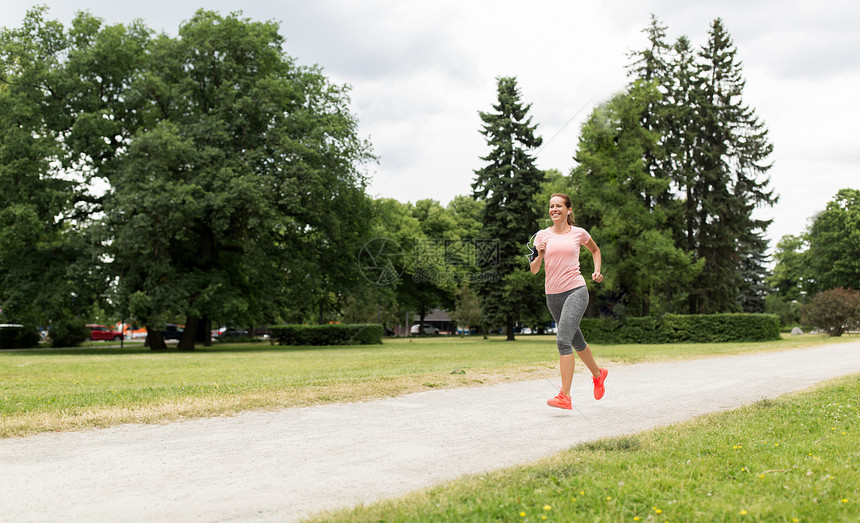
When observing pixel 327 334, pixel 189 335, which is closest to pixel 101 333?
pixel 189 335

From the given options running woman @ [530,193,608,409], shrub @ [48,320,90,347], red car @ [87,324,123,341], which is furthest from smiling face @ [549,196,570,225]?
red car @ [87,324,123,341]

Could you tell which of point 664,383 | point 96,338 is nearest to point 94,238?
point 664,383

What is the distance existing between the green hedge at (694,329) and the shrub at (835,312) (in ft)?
11.7

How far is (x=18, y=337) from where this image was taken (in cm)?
3988

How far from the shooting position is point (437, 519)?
3295mm

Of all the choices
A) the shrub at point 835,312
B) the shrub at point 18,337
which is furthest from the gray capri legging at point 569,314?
the shrub at point 18,337

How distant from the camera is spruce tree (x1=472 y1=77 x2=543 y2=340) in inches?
1623

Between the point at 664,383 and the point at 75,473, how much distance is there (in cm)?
853

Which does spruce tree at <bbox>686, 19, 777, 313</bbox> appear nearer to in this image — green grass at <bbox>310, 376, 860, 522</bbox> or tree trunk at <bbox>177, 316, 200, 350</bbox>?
tree trunk at <bbox>177, 316, 200, 350</bbox>

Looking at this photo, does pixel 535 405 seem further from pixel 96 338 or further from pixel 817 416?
pixel 96 338

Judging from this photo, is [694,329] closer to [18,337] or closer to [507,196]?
[507,196]

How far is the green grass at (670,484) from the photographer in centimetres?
336

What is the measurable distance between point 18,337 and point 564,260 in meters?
42.7

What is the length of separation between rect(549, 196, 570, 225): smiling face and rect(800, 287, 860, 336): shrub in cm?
3441
